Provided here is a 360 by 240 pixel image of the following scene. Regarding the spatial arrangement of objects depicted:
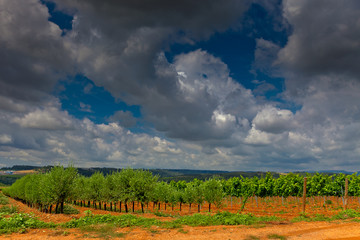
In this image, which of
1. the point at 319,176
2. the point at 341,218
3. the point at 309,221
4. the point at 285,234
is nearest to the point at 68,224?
the point at 285,234

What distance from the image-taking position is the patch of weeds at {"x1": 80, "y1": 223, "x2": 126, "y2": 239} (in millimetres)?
17788

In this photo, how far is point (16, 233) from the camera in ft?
60.5

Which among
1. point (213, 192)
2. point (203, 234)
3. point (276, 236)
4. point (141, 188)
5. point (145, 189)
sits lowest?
point (213, 192)

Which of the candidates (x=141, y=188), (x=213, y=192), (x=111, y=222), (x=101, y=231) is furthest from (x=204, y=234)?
(x=213, y=192)

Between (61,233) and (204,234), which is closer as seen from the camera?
(204,234)

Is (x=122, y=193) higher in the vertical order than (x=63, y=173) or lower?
lower

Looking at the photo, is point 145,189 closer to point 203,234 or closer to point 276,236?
point 203,234

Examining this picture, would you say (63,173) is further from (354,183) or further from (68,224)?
(354,183)

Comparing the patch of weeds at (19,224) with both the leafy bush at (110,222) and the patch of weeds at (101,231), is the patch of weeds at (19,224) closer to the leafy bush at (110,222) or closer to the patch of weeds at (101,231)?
the leafy bush at (110,222)

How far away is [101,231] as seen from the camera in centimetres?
1944

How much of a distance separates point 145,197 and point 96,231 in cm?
2437

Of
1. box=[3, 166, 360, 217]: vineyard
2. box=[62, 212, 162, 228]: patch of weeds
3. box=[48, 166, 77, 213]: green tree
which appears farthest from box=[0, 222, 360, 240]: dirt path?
box=[3, 166, 360, 217]: vineyard

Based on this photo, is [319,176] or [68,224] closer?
[68,224]

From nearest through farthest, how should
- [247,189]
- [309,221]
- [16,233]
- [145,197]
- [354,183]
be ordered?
[16,233], [309,221], [145,197], [354,183], [247,189]
